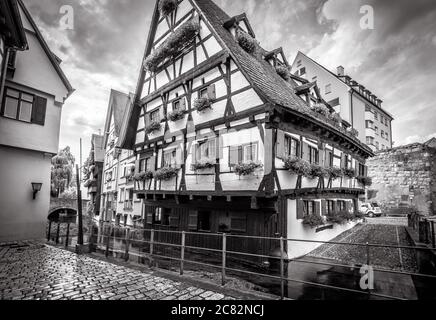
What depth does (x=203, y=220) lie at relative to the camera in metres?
12.5

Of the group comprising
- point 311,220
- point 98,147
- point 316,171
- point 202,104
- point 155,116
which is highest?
point 98,147

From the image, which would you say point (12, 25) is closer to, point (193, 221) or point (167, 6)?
point (167, 6)

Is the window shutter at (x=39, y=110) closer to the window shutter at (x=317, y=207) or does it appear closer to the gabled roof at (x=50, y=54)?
the gabled roof at (x=50, y=54)

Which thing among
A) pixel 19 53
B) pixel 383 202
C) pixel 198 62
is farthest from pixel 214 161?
pixel 383 202

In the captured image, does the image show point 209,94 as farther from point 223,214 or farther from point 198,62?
point 223,214

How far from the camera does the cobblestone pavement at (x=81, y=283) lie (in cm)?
462

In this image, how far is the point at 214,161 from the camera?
10719 mm

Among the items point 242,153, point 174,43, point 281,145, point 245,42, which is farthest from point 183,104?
point 281,145

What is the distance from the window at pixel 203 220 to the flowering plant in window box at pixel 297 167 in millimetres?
4706

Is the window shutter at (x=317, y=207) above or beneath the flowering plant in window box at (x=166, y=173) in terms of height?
beneath

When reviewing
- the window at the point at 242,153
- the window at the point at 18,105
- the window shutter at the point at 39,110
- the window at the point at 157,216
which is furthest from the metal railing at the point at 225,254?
the window at the point at 18,105

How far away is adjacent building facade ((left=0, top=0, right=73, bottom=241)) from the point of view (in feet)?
36.4

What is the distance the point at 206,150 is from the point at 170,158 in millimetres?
2837
